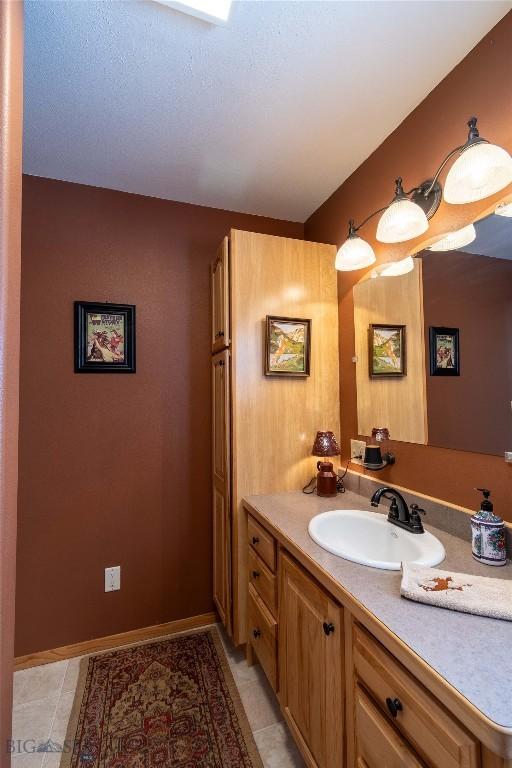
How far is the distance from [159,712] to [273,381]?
1.53 m

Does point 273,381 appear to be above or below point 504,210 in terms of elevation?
below

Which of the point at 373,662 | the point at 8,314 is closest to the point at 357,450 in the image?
the point at 373,662

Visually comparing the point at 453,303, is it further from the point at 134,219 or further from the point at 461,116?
the point at 134,219

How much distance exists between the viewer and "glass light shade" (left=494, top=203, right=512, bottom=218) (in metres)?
1.09

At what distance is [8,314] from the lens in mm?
646

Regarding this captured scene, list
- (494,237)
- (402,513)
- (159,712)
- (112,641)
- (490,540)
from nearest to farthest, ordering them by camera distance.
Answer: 1. (490,540)
2. (494,237)
3. (402,513)
4. (159,712)
5. (112,641)

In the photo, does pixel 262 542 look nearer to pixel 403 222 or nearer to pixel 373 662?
pixel 373 662

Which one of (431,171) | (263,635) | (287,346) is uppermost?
(431,171)

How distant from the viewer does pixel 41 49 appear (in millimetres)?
1179

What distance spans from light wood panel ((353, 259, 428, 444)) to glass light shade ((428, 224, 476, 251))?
4.1 inches

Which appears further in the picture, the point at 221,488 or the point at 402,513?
the point at 221,488

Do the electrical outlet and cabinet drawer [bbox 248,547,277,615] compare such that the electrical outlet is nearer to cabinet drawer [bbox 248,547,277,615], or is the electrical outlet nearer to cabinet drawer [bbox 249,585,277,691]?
cabinet drawer [bbox 248,547,277,615]

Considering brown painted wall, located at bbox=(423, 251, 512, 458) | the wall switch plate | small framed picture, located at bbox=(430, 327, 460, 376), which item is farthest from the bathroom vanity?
the wall switch plate

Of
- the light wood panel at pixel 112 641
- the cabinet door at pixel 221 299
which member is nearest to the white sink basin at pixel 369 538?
the cabinet door at pixel 221 299
